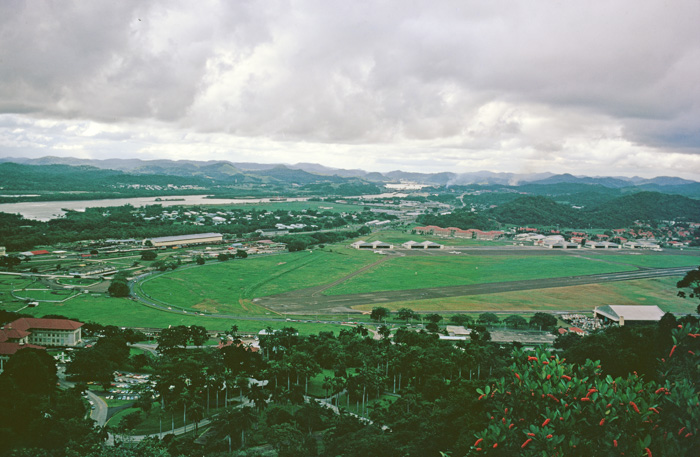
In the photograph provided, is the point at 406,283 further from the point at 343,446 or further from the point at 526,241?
the point at 526,241

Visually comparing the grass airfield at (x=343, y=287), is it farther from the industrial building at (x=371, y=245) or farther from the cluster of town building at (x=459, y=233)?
the cluster of town building at (x=459, y=233)

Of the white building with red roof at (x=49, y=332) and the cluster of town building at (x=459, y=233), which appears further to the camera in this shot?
the cluster of town building at (x=459, y=233)

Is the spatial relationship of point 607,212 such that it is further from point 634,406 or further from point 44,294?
point 634,406

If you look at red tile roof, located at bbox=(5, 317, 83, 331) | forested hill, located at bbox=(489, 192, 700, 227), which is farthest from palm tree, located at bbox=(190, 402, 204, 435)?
forested hill, located at bbox=(489, 192, 700, 227)

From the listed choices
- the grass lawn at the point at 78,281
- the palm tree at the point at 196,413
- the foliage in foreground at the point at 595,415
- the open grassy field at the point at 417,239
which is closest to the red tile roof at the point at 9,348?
the palm tree at the point at 196,413

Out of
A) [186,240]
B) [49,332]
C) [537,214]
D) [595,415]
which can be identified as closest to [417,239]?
[186,240]
